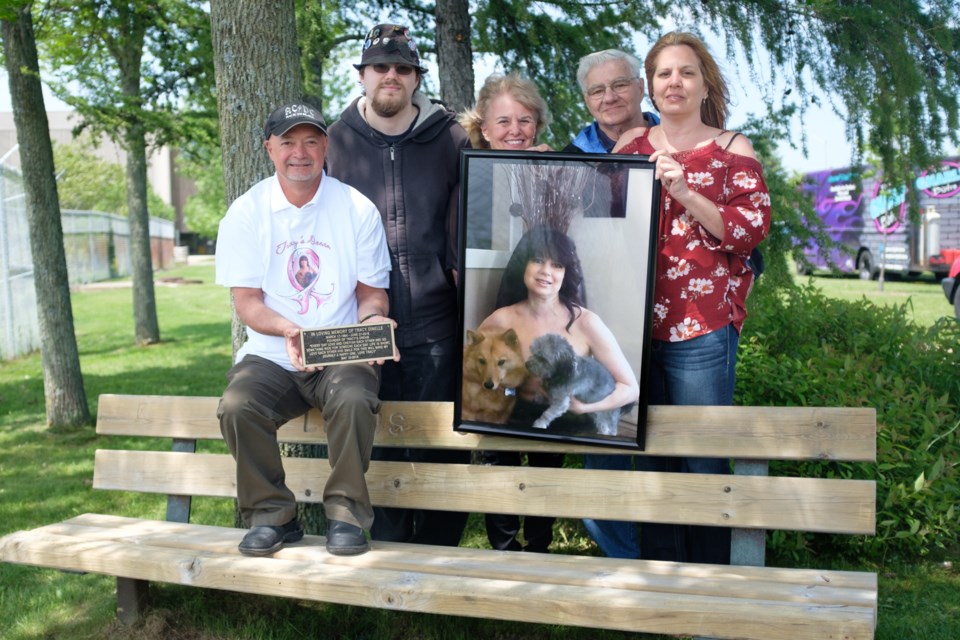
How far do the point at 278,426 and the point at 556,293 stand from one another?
1229 mm

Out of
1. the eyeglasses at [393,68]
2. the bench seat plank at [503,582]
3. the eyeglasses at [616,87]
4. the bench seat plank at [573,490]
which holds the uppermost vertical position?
the eyeglasses at [393,68]

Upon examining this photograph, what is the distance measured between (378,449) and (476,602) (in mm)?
1359

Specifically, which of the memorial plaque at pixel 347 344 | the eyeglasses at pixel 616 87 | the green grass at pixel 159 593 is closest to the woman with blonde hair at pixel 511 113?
the eyeglasses at pixel 616 87

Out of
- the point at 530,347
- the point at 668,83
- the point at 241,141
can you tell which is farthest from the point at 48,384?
the point at 668,83

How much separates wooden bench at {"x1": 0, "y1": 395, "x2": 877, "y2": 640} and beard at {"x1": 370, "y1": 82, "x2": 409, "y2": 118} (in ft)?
4.01

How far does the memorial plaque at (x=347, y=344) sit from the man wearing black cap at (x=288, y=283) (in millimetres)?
104

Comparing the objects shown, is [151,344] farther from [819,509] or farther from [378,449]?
[819,509]

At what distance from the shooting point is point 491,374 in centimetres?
388

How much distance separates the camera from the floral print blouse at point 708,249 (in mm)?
3535

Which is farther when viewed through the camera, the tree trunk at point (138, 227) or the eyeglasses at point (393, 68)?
the tree trunk at point (138, 227)

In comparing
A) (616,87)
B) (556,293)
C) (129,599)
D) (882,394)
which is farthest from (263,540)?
(882,394)

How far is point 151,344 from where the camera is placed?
15.2 m

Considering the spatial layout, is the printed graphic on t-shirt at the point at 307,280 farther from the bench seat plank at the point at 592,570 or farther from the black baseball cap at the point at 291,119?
the bench seat plank at the point at 592,570

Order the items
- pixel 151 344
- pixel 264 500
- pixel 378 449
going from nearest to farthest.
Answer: pixel 264 500 → pixel 378 449 → pixel 151 344
